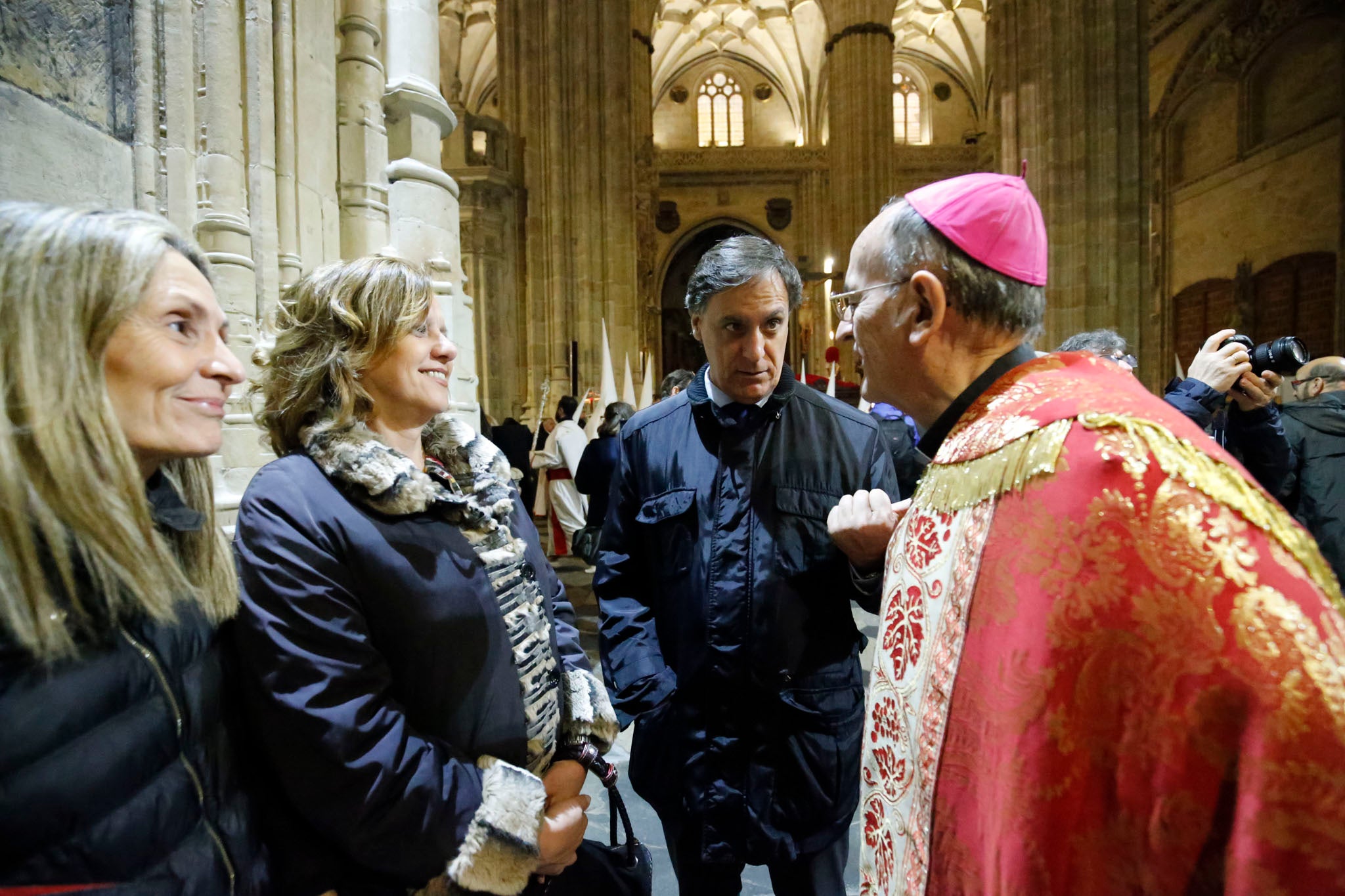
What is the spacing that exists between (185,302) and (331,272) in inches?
15.7

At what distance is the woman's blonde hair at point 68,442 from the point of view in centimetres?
74

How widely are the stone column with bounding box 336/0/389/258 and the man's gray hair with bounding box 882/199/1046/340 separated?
2886 millimetres

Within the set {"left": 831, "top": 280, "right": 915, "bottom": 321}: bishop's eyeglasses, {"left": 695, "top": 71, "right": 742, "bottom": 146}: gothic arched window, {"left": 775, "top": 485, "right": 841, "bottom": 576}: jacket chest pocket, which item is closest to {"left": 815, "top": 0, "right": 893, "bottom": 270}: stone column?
{"left": 695, "top": 71, "right": 742, "bottom": 146}: gothic arched window

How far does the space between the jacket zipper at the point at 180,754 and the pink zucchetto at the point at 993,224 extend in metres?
1.16

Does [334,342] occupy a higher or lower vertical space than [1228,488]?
higher

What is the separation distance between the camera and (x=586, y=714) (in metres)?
1.40

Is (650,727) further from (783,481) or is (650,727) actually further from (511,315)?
(511,315)

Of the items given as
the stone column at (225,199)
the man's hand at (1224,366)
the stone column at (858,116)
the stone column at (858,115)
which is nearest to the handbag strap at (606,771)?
the stone column at (225,199)

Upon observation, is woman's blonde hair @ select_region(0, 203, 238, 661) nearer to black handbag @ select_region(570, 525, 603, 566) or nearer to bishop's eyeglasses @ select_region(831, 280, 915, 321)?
bishop's eyeglasses @ select_region(831, 280, 915, 321)

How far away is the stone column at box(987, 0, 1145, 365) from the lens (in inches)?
390

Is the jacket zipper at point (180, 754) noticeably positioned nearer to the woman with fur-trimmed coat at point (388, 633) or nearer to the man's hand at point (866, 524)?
the woman with fur-trimmed coat at point (388, 633)

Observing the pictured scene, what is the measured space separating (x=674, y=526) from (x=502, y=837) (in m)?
0.77

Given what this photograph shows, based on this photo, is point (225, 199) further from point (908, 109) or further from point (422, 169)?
point (908, 109)

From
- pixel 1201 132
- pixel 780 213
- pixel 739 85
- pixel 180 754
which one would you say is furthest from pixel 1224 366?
pixel 739 85
